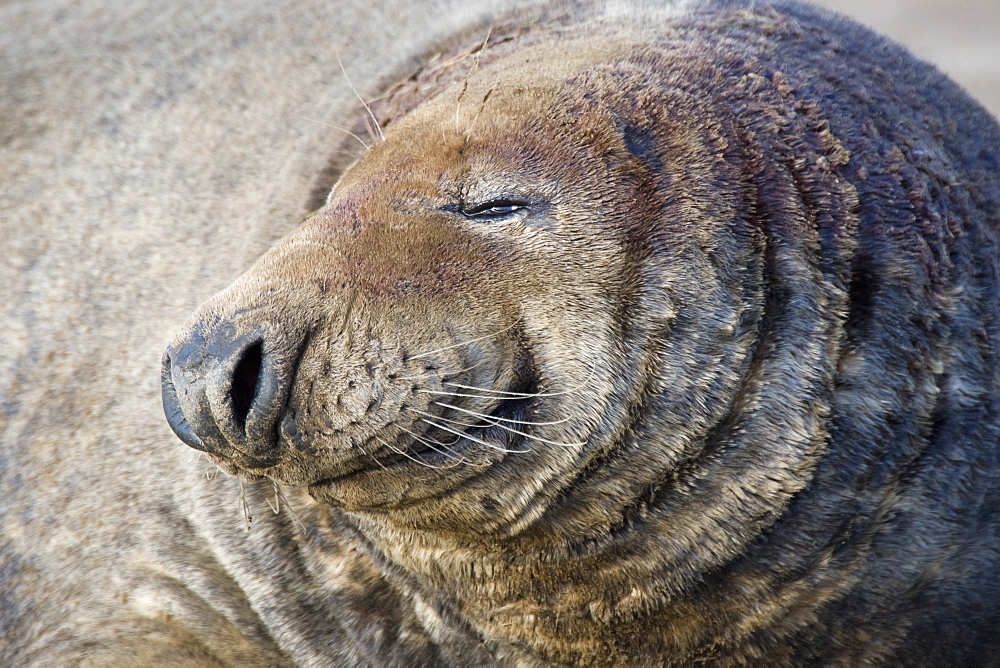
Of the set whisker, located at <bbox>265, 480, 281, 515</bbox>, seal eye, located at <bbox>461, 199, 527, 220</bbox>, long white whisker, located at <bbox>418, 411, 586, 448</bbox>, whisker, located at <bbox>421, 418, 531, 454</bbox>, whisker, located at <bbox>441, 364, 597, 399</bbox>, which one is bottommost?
whisker, located at <bbox>265, 480, 281, 515</bbox>

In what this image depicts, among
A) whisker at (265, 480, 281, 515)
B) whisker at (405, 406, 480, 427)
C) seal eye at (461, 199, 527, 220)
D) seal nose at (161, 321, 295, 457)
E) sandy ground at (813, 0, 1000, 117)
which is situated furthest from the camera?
sandy ground at (813, 0, 1000, 117)

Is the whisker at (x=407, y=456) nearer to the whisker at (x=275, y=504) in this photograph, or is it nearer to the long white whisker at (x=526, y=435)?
the long white whisker at (x=526, y=435)

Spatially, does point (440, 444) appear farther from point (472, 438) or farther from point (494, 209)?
point (494, 209)

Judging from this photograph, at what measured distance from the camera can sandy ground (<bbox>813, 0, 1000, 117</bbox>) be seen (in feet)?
22.9

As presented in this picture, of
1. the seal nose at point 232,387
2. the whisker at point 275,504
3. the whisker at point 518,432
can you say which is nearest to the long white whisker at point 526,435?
the whisker at point 518,432

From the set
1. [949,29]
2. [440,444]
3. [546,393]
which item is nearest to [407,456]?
[440,444]

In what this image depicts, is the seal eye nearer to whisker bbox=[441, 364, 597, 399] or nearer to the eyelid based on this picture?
the eyelid

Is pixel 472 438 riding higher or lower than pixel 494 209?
lower

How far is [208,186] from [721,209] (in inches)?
84.6

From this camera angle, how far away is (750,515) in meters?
2.50

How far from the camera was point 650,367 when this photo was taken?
8.05 ft

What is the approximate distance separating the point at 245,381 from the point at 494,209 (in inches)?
27.3

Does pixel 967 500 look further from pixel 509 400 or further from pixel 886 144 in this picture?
pixel 509 400

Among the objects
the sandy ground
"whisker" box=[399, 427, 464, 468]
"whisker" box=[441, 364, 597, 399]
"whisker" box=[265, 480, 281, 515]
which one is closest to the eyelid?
"whisker" box=[441, 364, 597, 399]
